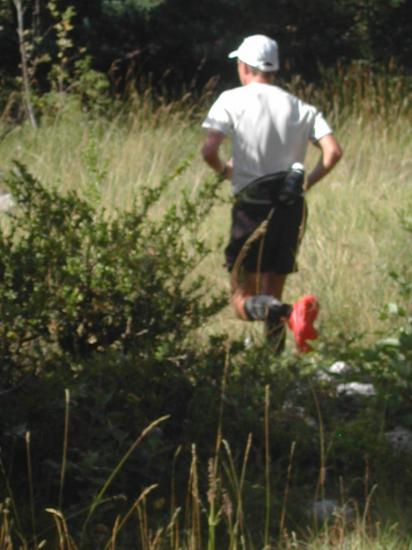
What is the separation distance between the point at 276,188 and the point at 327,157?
357mm

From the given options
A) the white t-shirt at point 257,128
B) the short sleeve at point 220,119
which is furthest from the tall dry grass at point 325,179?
the short sleeve at point 220,119

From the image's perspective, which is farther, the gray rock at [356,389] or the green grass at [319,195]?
the gray rock at [356,389]

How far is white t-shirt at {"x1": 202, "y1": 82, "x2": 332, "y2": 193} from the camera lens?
23.4 ft

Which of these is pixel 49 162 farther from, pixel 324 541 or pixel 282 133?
pixel 324 541

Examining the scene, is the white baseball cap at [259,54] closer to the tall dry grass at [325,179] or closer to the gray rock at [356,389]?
the tall dry grass at [325,179]

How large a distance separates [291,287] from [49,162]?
3.33 meters

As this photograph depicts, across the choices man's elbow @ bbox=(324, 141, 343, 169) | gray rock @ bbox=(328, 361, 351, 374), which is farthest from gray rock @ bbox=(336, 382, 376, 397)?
man's elbow @ bbox=(324, 141, 343, 169)

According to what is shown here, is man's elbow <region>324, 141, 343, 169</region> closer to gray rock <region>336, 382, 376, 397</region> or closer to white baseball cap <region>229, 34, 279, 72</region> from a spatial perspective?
white baseball cap <region>229, 34, 279, 72</region>

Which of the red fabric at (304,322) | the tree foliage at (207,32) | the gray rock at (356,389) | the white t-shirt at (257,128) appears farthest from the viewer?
the tree foliage at (207,32)

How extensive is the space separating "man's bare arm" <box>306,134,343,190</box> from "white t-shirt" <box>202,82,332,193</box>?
0.56 ft

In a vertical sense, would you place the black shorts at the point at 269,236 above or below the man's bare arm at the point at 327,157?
below

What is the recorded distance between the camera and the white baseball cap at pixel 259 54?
283 inches

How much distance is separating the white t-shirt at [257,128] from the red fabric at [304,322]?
785 millimetres

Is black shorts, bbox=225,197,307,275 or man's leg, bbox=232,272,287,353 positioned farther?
black shorts, bbox=225,197,307,275
